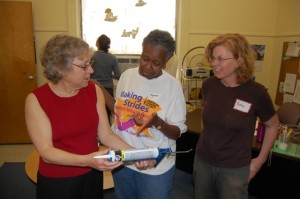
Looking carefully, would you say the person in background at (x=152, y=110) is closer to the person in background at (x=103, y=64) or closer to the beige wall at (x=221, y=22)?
the person in background at (x=103, y=64)

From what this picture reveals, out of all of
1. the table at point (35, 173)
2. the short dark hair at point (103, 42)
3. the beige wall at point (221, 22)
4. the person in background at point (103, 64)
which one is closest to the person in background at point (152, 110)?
the table at point (35, 173)

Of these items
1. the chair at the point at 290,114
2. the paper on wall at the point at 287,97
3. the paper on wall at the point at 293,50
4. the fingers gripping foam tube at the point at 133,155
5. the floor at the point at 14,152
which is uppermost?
the paper on wall at the point at 293,50

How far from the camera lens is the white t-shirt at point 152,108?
137cm

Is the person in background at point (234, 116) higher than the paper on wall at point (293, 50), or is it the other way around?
the paper on wall at point (293, 50)

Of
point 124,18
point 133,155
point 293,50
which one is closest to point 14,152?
point 124,18

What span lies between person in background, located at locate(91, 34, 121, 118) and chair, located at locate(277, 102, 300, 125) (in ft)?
7.42

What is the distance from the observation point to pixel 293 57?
406 centimetres

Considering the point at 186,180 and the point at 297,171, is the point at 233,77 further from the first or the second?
the point at 186,180

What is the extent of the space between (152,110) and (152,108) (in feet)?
0.03

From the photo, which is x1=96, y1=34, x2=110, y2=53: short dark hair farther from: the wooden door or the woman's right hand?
the woman's right hand

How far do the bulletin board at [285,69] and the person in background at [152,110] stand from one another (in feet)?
11.0

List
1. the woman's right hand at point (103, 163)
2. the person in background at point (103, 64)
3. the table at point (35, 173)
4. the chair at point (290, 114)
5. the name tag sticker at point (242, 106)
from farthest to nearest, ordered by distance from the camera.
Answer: the person in background at point (103, 64) → the chair at point (290, 114) → the table at point (35, 173) → the name tag sticker at point (242, 106) → the woman's right hand at point (103, 163)

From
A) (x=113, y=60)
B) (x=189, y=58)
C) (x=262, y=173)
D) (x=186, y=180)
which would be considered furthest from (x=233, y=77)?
(x=189, y=58)

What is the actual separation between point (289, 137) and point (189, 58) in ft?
8.27
